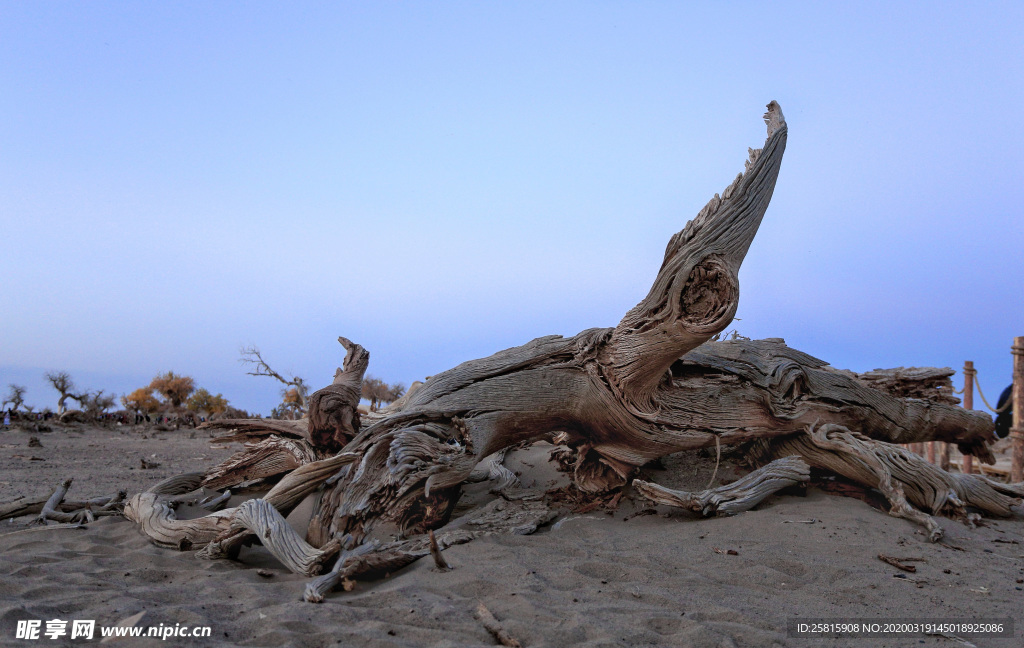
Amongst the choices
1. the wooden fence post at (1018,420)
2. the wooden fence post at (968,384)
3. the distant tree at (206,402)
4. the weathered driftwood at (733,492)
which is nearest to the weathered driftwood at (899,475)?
the weathered driftwood at (733,492)

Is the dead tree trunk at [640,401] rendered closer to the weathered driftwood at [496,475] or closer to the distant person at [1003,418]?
the weathered driftwood at [496,475]

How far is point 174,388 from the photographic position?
24.1 metres

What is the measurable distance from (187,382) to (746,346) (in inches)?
902

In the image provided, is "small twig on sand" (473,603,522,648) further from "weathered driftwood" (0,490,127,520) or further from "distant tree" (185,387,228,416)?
"distant tree" (185,387,228,416)

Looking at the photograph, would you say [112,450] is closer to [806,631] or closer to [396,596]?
[396,596]

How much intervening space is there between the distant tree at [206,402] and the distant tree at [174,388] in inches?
13.4

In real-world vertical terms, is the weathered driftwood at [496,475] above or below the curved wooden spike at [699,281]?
below

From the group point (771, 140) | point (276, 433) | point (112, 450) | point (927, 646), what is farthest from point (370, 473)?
point (112, 450)

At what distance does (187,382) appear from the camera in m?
24.4

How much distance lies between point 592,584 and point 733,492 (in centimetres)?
196

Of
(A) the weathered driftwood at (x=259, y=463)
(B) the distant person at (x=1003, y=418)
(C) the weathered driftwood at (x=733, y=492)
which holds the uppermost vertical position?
(B) the distant person at (x=1003, y=418)

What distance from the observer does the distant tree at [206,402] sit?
76.3 ft

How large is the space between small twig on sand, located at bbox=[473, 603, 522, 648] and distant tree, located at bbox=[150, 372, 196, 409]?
23.7 m

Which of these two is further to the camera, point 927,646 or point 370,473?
point 370,473
